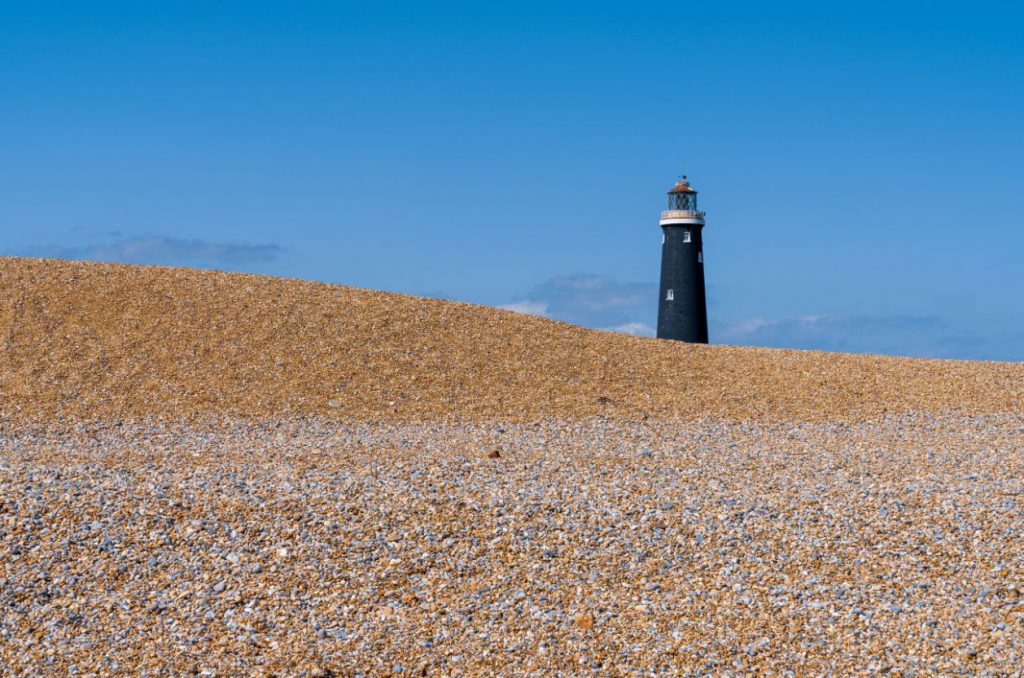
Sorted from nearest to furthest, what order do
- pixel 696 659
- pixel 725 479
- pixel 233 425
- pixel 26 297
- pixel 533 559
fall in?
1. pixel 696 659
2. pixel 533 559
3. pixel 725 479
4. pixel 233 425
5. pixel 26 297

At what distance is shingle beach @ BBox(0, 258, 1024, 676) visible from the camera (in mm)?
8406

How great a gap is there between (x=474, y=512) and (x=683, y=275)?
20.5 metres

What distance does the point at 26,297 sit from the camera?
2233cm

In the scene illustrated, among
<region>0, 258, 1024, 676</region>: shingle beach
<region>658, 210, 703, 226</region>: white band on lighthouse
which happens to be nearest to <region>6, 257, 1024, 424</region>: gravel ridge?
<region>0, 258, 1024, 676</region>: shingle beach

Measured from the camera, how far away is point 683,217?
30.3m

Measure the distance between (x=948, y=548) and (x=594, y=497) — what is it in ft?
12.6

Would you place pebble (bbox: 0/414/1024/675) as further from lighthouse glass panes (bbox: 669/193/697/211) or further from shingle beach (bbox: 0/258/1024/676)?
lighthouse glass panes (bbox: 669/193/697/211)

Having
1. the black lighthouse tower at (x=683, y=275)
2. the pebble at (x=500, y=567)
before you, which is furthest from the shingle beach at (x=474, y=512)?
the black lighthouse tower at (x=683, y=275)

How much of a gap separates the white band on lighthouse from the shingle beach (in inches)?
386

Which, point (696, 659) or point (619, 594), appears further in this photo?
point (619, 594)

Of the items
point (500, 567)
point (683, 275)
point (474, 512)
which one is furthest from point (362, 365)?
point (683, 275)

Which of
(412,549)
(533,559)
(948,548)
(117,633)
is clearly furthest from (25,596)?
(948,548)

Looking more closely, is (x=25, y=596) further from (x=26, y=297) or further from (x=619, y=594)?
(x=26, y=297)

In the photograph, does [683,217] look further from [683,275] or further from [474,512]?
[474,512]
